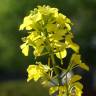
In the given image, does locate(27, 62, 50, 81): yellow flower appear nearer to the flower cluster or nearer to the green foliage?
the flower cluster

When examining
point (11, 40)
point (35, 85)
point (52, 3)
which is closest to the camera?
point (35, 85)

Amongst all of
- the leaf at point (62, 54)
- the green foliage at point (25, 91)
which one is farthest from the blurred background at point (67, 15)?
the leaf at point (62, 54)

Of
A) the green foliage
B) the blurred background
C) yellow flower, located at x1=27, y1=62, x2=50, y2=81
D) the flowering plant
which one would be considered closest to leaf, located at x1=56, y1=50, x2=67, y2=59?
the flowering plant

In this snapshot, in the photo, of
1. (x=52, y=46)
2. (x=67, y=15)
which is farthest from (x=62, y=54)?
(x=67, y=15)

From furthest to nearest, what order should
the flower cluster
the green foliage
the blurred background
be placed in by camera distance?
the blurred background
the green foliage
the flower cluster

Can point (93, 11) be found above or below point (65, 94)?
above

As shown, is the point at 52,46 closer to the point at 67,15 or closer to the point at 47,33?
the point at 47,33

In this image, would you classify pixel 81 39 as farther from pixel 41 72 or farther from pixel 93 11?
pixel 41 72

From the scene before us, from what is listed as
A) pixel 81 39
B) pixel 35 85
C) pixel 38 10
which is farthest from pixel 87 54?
pixel 38 10
